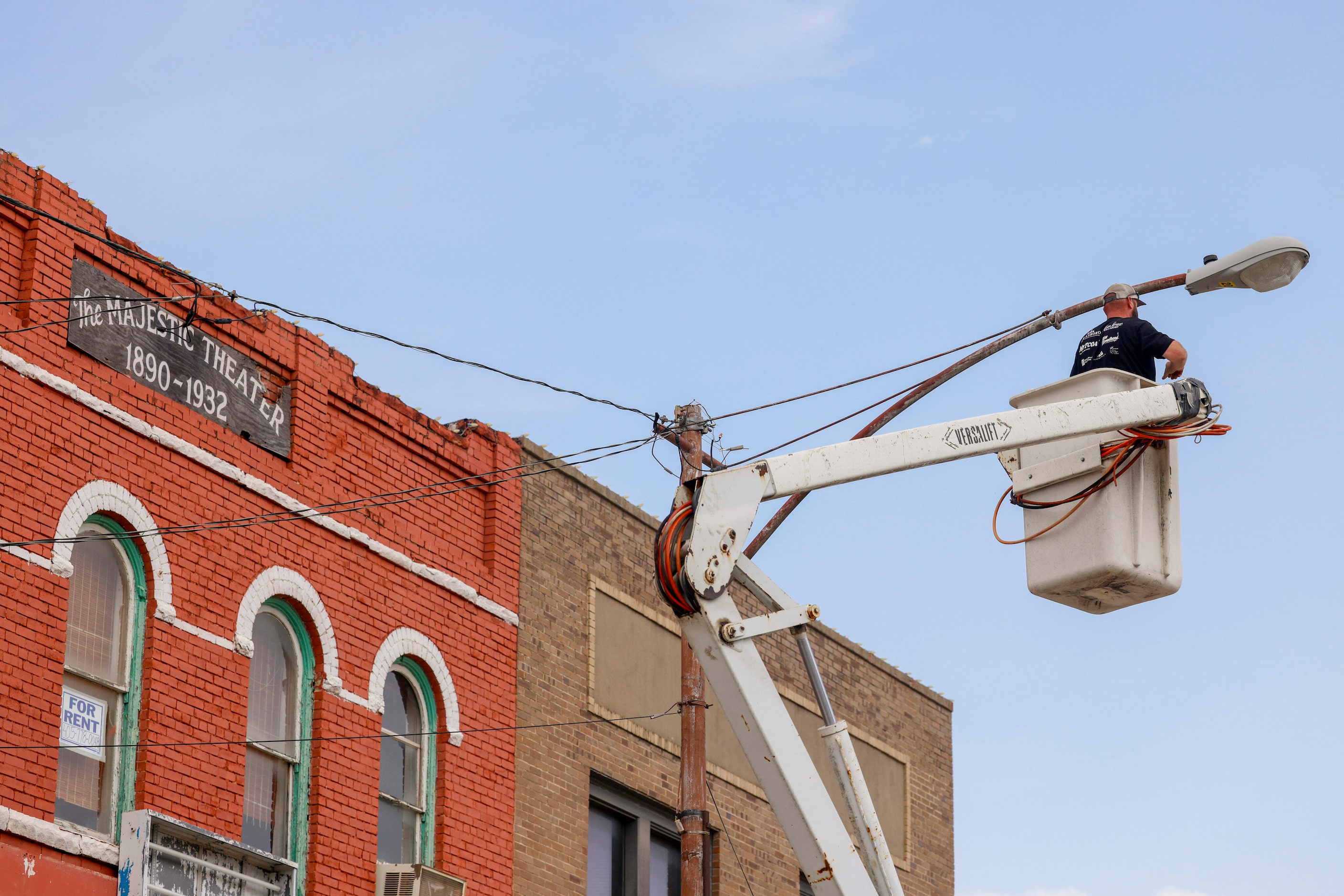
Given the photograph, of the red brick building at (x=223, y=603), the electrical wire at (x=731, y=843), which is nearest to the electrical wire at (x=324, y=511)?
the red brick building at (x=223, y=603)

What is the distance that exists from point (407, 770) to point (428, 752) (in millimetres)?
244

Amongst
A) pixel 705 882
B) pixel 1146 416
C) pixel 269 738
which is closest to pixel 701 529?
pixel 1146 416

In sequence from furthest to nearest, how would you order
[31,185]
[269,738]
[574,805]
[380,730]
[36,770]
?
[574,805] < [380,730] < [269,738] < [31,185] < [36,770]

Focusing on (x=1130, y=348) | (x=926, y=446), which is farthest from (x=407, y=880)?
(x=1130, y=348)

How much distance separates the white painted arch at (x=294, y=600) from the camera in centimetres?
1603

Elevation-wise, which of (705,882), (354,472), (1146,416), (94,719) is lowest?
(705,882)

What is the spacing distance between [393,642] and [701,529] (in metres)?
7.16

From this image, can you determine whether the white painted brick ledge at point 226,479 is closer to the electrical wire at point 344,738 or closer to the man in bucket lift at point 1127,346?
the electrical wire at point 344,738

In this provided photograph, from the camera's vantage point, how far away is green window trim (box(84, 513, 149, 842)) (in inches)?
577

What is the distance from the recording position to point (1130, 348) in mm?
12383

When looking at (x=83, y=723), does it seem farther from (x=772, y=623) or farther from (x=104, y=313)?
(x=772, y=623)

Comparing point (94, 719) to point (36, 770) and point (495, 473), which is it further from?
point (495, 473)

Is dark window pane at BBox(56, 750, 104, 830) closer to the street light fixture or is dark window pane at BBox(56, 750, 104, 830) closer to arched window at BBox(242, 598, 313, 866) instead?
arched window at BBox(242, 598, 313, 866)

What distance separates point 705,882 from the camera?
1545cm
